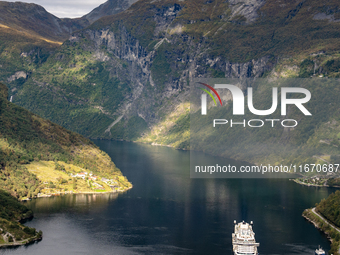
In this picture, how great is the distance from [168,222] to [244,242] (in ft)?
105

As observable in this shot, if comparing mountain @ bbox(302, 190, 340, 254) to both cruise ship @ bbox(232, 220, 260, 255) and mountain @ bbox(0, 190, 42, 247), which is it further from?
mountain @ bbox(0, 190, 42, 247)

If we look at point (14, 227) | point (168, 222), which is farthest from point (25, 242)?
point (168, 222)

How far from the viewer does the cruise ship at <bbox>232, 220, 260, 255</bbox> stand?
125000 mm

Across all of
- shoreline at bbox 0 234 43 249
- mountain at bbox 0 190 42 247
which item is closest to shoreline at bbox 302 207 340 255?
shoreline at bbox 0 234 43 249

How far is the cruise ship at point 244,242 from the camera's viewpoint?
125 meters

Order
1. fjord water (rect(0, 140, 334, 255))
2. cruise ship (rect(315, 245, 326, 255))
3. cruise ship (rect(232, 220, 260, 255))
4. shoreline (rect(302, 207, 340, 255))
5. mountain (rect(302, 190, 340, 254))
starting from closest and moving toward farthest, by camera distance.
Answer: cruise ship (rect(315, 245, 326, 255)) < cruise ship (rect(232, 220, 260, 255)) < fjord water (rect(0, 140, 334, 255)) < shoreline (rect(302, 207, 340, 255)) < mountain (rect(302, 190, 340, 254))

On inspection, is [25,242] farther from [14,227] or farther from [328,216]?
[328,216]

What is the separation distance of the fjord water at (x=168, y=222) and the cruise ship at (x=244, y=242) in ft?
8.48

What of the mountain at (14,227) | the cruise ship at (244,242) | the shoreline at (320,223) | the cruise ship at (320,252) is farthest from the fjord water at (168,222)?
the cruise ship at (320,252)

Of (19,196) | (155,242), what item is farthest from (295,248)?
(19,196)

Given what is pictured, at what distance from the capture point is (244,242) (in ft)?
419

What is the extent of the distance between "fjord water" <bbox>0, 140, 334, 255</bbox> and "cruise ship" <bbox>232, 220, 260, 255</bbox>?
8.48 ft

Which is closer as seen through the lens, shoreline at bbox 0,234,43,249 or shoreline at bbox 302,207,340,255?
shoreline at bbox 0,234,43,249

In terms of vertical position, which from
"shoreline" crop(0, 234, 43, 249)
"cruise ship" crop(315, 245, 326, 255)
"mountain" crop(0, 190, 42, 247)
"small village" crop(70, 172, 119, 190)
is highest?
"small village" crop(70, 172, 119, 190)
